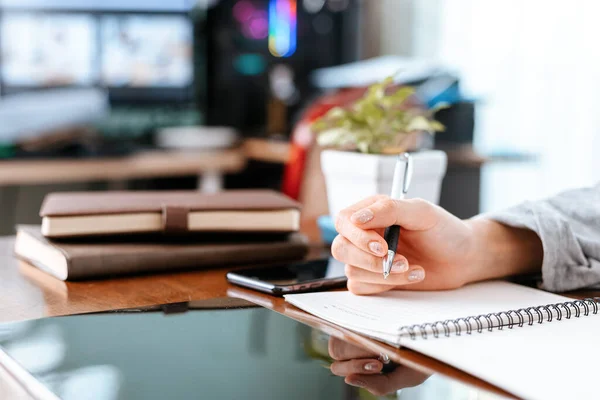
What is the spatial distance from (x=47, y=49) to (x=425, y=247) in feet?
8.98

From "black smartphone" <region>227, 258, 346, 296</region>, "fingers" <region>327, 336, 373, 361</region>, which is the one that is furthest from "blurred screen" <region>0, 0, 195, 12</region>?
"fingers" <region>327, 336, 373, 361</region>

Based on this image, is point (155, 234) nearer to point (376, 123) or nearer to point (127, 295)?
point (127, 295)

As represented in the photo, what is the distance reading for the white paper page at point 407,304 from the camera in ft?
2.23

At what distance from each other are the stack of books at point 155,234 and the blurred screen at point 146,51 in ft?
7.89

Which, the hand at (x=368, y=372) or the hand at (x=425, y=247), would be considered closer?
the hand at (x=368, y=372)

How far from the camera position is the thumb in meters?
0.74

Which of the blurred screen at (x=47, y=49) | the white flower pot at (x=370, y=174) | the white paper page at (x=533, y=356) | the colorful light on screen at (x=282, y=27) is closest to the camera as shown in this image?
the white paper page at (x=533, y=356)

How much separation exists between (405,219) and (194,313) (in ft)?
0.72

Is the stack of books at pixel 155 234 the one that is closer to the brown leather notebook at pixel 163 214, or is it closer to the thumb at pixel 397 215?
the brown leather notebook at pixel 163 214

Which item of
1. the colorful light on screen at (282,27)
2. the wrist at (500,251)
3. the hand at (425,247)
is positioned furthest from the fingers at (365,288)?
the colorful light on screen at (282,27)

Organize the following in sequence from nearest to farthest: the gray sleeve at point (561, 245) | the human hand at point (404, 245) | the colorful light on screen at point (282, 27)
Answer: the human hand at point (404, 245) → the gray sleeve at point (561, 245) → the colorful light on screen at point (282, 27)

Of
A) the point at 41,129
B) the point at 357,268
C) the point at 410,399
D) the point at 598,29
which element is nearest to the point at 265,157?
the point at 41,129

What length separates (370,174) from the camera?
3.15 feet

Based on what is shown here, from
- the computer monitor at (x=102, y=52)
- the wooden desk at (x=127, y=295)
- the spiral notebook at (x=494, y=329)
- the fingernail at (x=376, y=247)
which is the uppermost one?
the computer monitor at (x=102, y=52)
